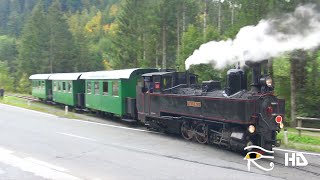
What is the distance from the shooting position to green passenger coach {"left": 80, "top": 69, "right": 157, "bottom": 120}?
61.8 feet

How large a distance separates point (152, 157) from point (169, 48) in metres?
32.1

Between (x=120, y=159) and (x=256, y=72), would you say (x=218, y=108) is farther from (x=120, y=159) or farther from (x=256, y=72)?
(x=120, y=159)

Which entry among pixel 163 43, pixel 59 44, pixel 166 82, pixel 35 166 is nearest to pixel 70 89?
pixel 166 82

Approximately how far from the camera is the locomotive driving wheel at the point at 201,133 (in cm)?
1270

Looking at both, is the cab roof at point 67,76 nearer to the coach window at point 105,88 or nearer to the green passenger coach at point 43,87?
the green passenger coach at point 43,87

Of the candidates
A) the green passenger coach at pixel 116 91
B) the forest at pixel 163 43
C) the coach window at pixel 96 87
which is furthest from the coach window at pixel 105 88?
the forest at pixel 163 43

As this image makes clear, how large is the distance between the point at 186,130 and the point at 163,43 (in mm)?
27049

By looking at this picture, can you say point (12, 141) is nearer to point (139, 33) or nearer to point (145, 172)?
point (145, 172)

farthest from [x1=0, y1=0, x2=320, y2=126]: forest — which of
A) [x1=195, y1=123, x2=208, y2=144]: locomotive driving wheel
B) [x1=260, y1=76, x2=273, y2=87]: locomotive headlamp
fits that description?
[x1=260, y1=76, x2=273, y2=87]: locomotive headlamp

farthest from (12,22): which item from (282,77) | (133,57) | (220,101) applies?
(220,101)

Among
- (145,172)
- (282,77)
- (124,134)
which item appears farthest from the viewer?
(282,77)

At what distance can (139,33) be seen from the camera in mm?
43438

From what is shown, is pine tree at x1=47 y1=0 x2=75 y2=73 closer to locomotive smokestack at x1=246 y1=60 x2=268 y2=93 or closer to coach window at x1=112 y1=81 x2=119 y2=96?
coach window at x1=112 y1=81 x2=119 y2=96

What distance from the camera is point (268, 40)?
39.8 ft
